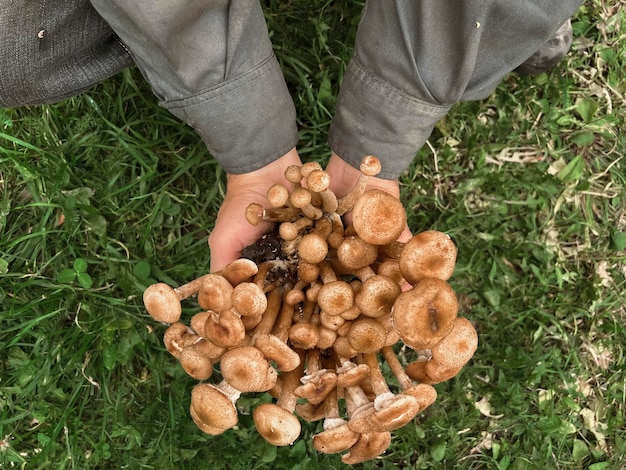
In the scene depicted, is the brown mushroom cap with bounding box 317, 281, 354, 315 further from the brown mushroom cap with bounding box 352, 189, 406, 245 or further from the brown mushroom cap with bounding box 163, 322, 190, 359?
the brown mushroom cap with bounding box 163, 322, 190, 359

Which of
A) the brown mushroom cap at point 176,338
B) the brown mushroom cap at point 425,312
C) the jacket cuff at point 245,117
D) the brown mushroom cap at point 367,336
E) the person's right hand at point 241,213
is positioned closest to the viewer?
the brown mushroom cap at point 425,312

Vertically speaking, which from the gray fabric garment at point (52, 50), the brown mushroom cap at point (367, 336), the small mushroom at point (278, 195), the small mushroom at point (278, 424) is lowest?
the small mushroom at point (278, 424)

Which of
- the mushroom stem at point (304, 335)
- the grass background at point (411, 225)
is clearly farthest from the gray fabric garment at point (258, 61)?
the mushroom stem at point (304, 335)

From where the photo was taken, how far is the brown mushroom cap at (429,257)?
4.67 feet

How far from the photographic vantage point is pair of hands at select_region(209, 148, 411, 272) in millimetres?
2100

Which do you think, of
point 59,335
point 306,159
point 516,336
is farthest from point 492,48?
point 59,335

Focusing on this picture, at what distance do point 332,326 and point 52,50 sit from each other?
1419mm

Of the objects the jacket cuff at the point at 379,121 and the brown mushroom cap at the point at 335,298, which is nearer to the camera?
the brown mushroom cap at the point at 335,298

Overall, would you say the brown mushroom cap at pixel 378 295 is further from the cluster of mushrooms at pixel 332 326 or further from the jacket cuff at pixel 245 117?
the jacket cuff at pixel 245 117

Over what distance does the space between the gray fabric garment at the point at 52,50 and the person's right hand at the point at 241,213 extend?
660 mm

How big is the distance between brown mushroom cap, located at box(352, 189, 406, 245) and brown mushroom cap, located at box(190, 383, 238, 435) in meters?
0.56

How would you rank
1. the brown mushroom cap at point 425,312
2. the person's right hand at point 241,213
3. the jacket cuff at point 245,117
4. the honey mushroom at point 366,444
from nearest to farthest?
the brown mushroom cap at point 425,312, the honey mushroom at point 366,444, the jacket cuff at point 245,117, the person's right hand at point 241,213

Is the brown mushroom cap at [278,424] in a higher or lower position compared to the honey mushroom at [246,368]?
lower

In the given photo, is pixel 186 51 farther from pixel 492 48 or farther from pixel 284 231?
pixel 492 48
